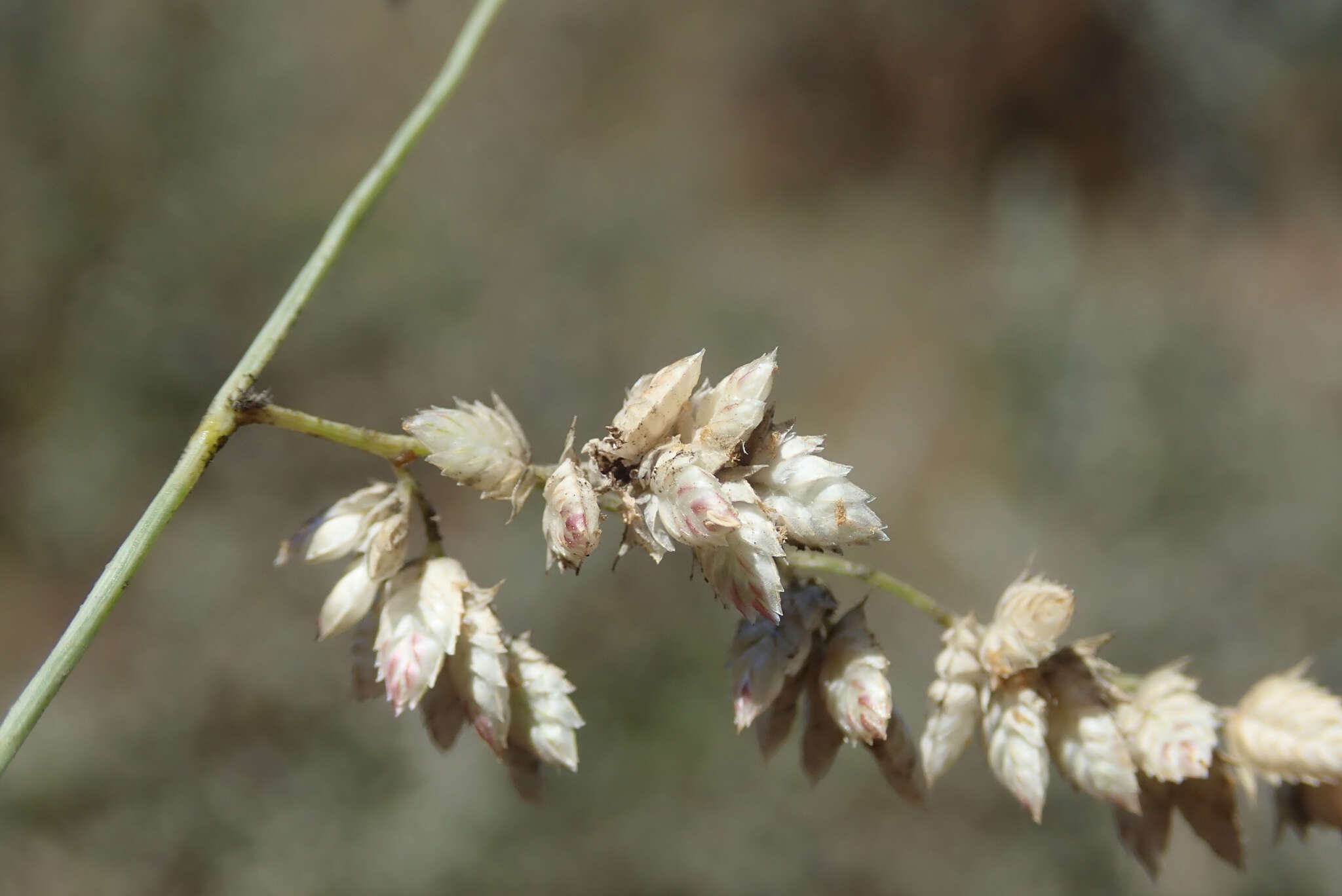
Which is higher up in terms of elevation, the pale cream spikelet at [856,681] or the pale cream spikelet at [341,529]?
the pale cream spikelet at [856,681]

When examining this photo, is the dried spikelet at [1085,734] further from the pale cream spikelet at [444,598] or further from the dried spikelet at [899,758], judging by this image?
the pale cream spikelet at [444,598]

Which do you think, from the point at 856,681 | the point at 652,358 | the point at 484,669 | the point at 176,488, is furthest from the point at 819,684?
the point at 652,358

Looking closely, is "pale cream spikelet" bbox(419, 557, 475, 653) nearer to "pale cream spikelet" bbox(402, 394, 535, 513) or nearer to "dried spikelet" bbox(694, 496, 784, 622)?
"pale cream spikelet" bbox(402, 394, 535, 513)

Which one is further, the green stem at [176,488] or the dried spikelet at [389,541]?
the dried spikelet at [389,541]

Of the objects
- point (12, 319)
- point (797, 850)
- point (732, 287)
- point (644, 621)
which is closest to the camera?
point (797, 850)

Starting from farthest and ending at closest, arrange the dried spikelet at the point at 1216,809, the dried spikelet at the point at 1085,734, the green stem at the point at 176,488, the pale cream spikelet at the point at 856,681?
the dried spikelet at the point at 1216,809
the dried spikelet at the point at 1085,734
the pale cream spikelet at the point at 856,681
the green stem at the point at 176,488

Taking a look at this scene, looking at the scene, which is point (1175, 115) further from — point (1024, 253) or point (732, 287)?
point (732, 287)

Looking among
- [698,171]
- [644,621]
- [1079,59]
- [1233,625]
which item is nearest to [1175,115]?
[1079,59]

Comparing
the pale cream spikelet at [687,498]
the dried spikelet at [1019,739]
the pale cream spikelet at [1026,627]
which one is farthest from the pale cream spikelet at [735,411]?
the dried spikelet at [1019,739]
